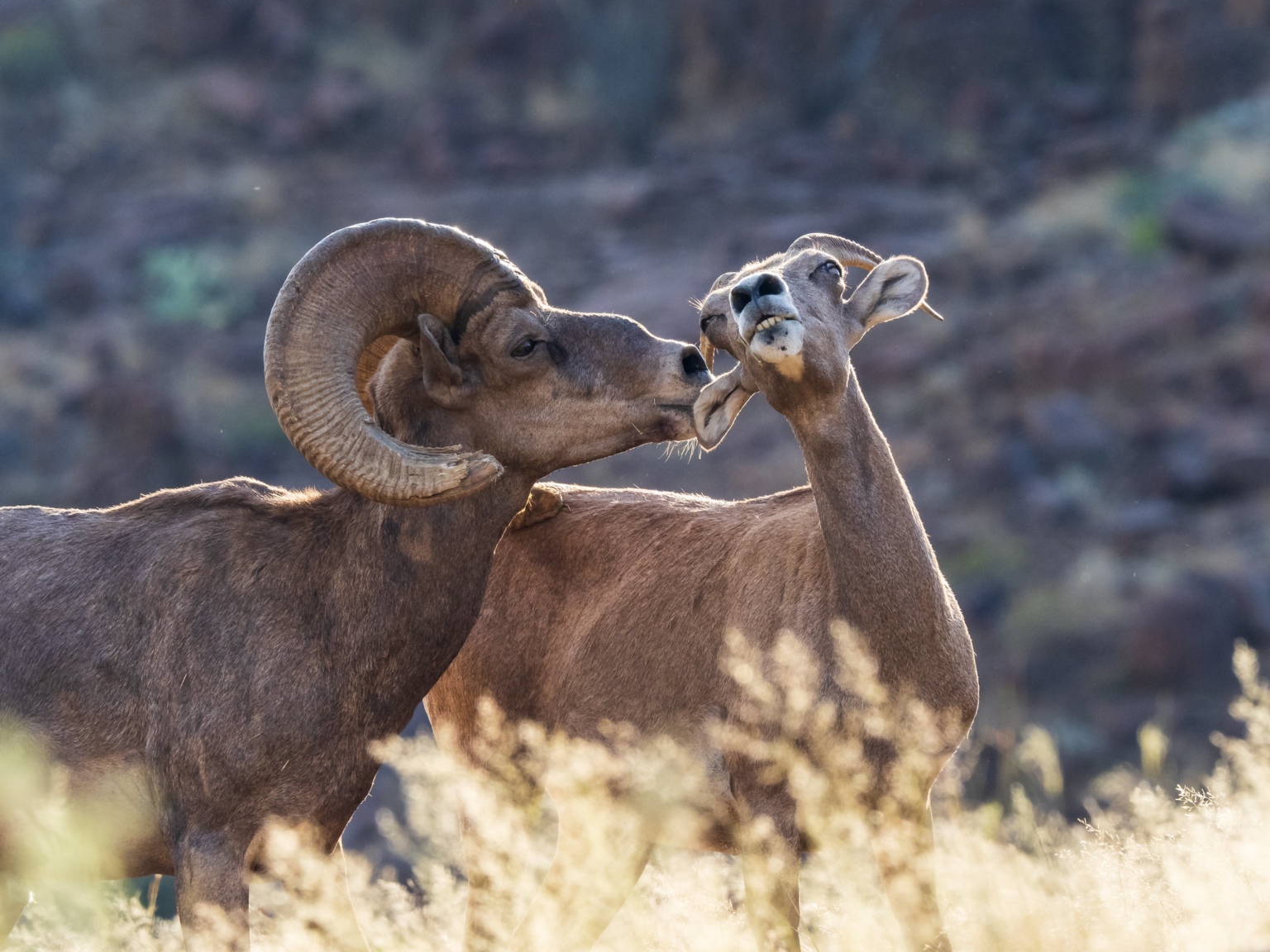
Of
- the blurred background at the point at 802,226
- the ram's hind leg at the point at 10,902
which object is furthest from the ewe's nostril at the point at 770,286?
the blurred background at the point at 802,226

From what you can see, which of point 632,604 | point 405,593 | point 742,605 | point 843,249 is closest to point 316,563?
point 405,593

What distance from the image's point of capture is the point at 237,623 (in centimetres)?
538

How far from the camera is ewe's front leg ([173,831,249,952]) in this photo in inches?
196

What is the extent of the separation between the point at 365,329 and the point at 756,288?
1.41 meters

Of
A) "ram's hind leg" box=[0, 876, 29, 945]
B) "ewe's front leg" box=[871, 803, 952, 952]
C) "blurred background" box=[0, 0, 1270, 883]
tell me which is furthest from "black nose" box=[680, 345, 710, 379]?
"blurred background" box=[0, 0, 1270, 883]

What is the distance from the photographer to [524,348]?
5730mm

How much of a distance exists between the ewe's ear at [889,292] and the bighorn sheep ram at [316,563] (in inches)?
26.2

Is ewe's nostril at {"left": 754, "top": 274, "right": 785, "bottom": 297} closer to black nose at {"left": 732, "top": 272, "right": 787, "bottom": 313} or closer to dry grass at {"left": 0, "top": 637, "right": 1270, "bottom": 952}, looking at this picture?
black nose at {"left": 732, "top": 272, "right": 787, "bottom": 313}

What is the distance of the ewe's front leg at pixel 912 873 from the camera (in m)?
5.45

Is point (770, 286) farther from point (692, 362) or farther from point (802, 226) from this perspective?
point (802, 226)

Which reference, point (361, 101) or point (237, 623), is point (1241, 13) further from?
point (237, 623)

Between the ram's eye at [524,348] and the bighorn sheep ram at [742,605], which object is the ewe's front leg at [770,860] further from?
the ram's eye at [524,348]

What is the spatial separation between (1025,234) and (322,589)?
21489 mm

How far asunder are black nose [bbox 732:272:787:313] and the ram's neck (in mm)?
1123
